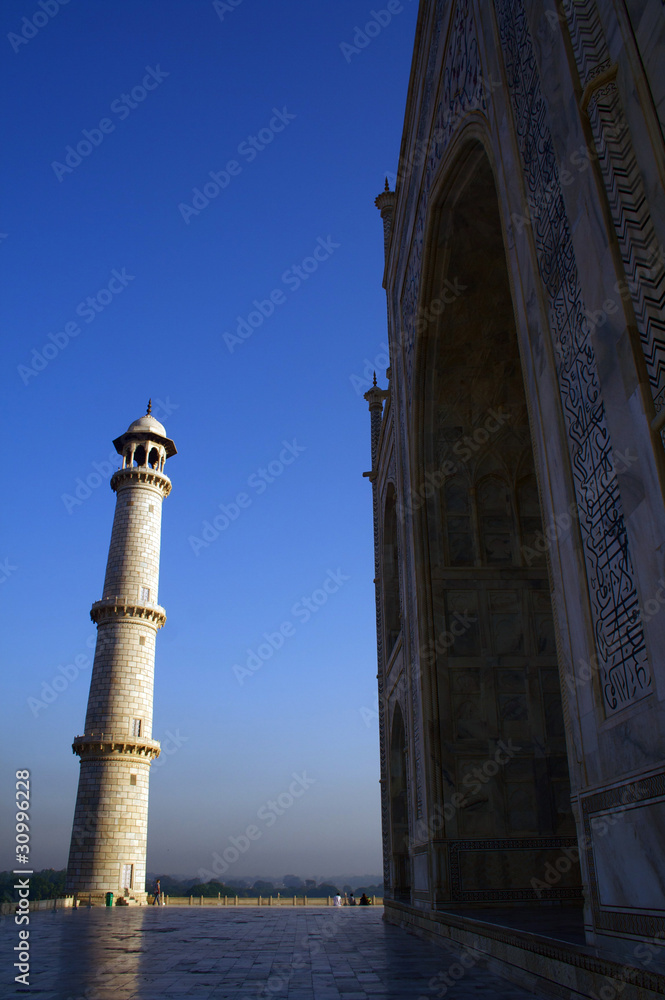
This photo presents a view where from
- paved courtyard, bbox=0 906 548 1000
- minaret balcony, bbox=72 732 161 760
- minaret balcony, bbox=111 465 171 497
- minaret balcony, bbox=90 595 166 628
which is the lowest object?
paved courtyard, bbox=0 906 548 1000

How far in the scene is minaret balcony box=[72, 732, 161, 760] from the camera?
21391mm

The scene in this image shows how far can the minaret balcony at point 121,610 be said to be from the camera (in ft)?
75.6

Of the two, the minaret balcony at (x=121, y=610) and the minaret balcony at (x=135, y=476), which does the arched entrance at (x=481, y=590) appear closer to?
the minaret balcony at (x=121, y=610)

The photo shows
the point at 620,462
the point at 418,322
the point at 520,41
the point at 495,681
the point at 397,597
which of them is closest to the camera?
the point at 620,462

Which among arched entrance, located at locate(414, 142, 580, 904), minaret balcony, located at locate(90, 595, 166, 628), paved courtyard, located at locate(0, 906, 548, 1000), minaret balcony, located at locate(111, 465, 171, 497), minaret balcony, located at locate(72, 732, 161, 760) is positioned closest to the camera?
paved courtyard, located at locate(0, 906, 548, 1000)

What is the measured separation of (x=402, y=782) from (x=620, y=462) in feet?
41.6

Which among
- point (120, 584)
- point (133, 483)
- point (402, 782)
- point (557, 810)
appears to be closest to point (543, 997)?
point (557, 810)

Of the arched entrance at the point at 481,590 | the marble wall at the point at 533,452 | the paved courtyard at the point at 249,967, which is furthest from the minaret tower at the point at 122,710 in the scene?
the arched entrance at the point at 481,590

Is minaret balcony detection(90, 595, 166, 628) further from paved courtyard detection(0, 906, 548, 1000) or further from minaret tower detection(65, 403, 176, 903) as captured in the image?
paved courtyard detection(0, 906, 548, 1000)

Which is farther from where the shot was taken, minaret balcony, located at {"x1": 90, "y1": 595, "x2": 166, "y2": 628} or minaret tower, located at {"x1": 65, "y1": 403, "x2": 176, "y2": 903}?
minaret balcony, located at {"x1": 90, "y1": 595, "x2": 166, "y2": 628}

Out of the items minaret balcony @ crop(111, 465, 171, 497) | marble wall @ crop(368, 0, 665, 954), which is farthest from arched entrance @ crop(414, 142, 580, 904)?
minaret balcony @ crop(111, 465, 171, 497)

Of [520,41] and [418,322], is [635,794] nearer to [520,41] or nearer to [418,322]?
[520,41]

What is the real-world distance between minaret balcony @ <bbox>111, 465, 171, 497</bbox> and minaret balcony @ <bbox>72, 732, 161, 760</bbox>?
27.7 feet

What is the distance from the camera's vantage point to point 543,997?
13.5 feet
